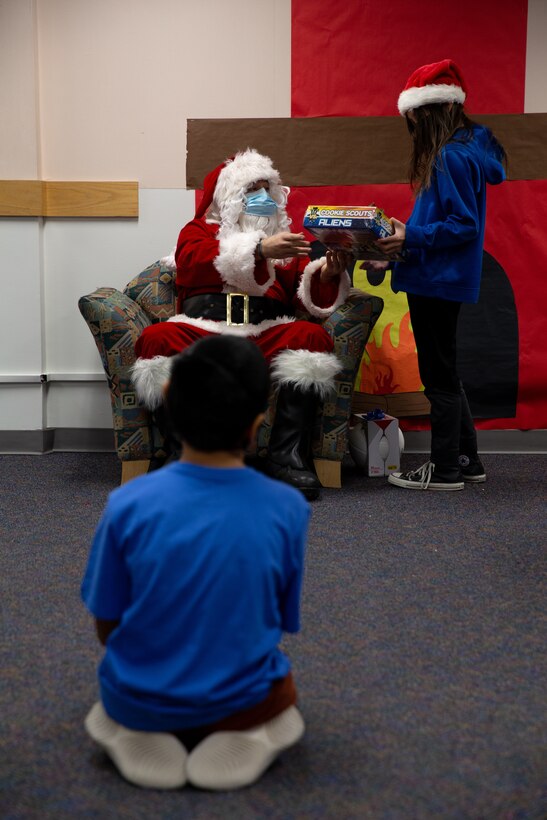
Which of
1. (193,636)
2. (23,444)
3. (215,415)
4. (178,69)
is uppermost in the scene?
(178,69)

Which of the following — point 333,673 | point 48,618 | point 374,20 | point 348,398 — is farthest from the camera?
point 374,20

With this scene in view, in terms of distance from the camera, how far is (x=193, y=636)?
3.20ft

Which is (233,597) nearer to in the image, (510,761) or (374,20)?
(510,761)

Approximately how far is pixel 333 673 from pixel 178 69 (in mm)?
2805

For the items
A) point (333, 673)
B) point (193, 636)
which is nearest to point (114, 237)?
point (333, 673)

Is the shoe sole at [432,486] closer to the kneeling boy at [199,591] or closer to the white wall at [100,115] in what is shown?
the white wall at [100,115]

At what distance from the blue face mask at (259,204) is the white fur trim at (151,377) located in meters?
0.66

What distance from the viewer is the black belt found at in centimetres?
284

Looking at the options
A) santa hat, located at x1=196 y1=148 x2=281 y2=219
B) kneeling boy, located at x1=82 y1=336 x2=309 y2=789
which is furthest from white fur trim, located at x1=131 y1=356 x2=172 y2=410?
kneeling boy, located at x1=82 y1=336 x2=309 y2=789

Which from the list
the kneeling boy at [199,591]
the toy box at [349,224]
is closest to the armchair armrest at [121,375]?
the toy box at [349,224]

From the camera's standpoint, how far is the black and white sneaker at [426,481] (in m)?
2.78

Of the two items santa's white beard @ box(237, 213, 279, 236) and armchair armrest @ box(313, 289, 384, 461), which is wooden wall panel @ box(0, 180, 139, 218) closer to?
santa's white beard @ box(237, 213, 279, 236)

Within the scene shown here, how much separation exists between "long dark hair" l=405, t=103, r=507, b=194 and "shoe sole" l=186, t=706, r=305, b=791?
1.96 m

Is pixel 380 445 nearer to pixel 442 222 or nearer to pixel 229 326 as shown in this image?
pixel 229 326
